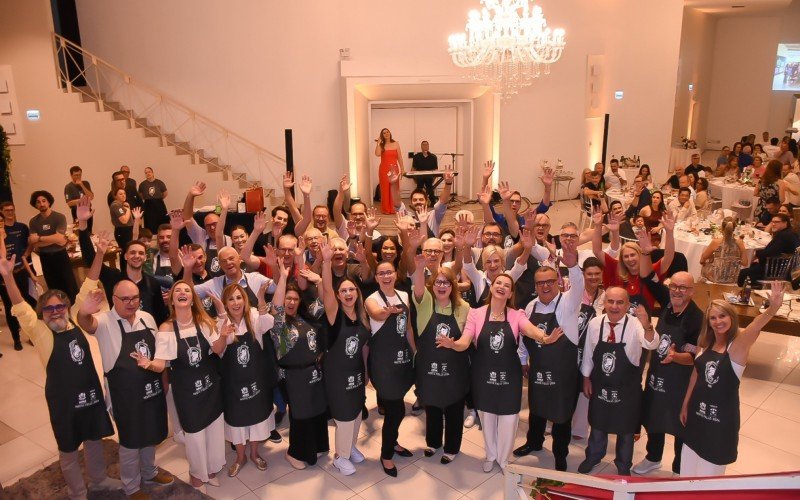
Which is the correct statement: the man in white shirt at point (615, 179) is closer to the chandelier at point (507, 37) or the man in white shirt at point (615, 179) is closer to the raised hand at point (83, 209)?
the chandelier at point (507, 37)

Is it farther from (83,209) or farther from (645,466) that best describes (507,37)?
(645,466)

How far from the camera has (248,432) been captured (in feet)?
14.5

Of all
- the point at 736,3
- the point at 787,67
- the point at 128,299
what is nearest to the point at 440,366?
the point at 128,299

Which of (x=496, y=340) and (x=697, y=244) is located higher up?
(x=496, y=340)

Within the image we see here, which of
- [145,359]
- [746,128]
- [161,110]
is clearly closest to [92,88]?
[161,110]

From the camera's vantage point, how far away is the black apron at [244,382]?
417 centimetres

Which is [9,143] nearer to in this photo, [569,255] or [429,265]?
[429,265]

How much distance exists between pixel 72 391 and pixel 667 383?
3.86m

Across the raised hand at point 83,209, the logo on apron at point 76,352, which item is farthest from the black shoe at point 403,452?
the raised hand at point 83,209

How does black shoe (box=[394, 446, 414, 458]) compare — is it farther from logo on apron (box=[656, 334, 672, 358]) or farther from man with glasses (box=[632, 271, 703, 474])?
logo on apron (box=[656, 334, 672, 358])

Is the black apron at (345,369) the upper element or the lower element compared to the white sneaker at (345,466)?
upper

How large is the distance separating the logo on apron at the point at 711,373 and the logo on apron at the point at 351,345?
2231 millimetres

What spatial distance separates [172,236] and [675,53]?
13692mm

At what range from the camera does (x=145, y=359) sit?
3.83m
